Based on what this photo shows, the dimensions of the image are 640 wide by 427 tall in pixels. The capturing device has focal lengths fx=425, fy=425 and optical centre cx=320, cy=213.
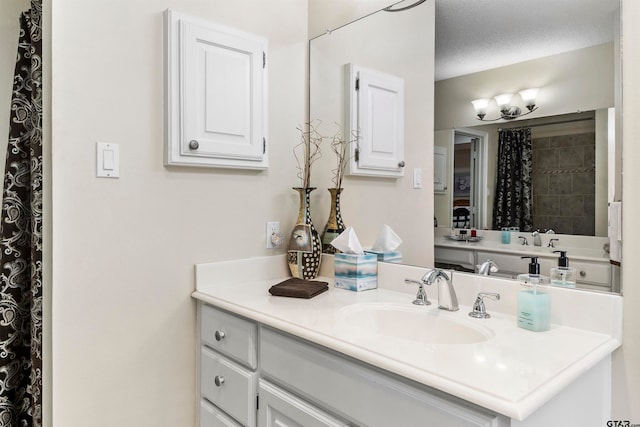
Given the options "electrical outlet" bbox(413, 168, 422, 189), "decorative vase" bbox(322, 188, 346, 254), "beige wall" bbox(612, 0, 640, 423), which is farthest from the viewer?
"decorative vase" bbox(322, 188, 346, 254)

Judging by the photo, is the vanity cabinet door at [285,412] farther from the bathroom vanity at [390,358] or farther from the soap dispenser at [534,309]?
the soap dispenser at [534,309]

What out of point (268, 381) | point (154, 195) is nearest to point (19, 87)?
point (154, 195)

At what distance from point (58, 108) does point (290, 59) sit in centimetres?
95

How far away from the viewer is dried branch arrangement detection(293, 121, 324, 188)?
190 centimetres

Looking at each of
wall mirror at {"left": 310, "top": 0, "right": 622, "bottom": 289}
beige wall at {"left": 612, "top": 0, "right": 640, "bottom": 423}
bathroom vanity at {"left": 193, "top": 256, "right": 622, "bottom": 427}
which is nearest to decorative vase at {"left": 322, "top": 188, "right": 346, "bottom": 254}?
bathroom vanity at {"left": 193, "top": 256, "right": 622, "bottom": 427}

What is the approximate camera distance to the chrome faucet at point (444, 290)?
130cm

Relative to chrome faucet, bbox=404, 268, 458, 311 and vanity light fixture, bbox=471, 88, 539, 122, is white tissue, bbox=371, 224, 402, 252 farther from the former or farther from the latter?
vanity light fixture, bbox=471, 88, 539, 122

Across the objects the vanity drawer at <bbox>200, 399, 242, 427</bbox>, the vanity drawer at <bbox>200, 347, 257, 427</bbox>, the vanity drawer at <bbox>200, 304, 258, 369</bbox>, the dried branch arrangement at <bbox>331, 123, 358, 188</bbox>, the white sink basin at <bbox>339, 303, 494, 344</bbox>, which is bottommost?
the vanity drawer at <bbox>200, 399, 242, 427</bbox>

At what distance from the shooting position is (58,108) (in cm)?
129

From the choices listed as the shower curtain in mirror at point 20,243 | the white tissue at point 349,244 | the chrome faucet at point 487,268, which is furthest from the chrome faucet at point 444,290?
the shower curtain in mirror at point 20,243

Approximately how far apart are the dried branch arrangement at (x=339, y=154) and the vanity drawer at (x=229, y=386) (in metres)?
0.88

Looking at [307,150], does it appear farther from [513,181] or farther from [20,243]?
Answer: [20,243]

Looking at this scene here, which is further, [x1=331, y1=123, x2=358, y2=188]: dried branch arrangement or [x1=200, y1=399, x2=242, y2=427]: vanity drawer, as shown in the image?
[x1=331, y1=123, x2=358, y2=188]: dried branch arrangement

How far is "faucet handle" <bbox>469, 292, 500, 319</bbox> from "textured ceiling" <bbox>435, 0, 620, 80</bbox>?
711 mm
